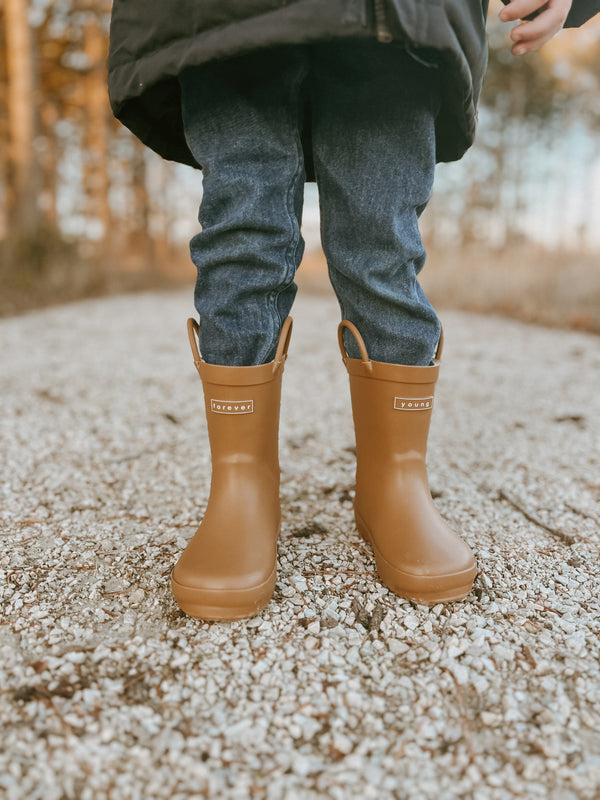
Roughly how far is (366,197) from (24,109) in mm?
5687

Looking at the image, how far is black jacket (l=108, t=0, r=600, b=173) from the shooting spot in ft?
2.14

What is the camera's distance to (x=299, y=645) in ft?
2.43

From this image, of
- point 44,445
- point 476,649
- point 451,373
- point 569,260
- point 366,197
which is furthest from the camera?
point 569,260

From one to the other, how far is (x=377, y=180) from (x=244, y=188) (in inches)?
8.0

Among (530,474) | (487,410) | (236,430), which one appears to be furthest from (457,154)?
(487,410)

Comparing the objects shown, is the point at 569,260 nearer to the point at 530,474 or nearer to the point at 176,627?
the point at 530,474

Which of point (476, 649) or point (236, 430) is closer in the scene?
point (476, 649)

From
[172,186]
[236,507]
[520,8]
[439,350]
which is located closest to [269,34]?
[520,8]

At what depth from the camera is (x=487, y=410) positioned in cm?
197

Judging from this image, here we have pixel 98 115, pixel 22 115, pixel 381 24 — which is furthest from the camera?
pixel 98 115

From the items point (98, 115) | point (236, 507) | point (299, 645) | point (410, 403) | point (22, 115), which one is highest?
point (98, 115)

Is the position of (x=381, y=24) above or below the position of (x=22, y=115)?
below

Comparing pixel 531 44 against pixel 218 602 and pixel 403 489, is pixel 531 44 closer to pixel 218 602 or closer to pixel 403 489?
pixel 403 489

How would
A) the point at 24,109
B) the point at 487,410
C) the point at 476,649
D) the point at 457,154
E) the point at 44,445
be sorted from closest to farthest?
the point at 476,649, the point at 457,154, the point at 44,445, the point at 487,410, the point at 24,109
